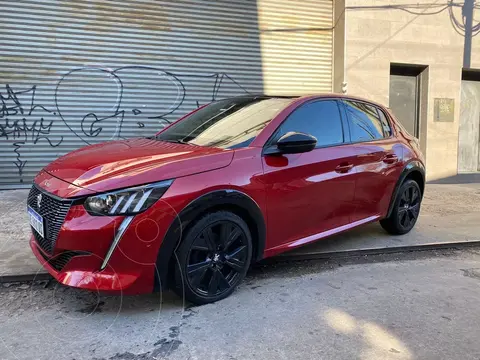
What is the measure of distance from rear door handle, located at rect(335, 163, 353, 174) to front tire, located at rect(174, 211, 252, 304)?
124 cm

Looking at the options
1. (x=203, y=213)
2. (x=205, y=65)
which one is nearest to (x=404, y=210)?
(x=203, y=213)

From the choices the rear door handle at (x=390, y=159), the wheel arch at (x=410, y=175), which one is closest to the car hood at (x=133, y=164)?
the rear door handle at (x=390, y=159)

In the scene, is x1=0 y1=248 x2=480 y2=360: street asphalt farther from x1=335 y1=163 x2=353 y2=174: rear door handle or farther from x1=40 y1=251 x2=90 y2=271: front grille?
x1=335 y1=163 x2=353 y2=174: rear door handle

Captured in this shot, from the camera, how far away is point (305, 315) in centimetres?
325

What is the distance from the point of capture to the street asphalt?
2730 millimetres

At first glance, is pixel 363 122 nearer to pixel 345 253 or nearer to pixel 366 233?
pixel 345 253

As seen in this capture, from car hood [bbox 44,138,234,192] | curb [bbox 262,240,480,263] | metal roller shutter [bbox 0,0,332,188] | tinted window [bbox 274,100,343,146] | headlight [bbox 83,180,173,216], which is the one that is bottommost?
curb [bbox 262,240,480,263]

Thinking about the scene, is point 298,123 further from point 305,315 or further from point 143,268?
point 143,268

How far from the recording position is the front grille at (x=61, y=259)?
2.85 metres

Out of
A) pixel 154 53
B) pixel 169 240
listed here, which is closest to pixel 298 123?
pixel 169 240

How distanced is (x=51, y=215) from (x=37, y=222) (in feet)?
1.01

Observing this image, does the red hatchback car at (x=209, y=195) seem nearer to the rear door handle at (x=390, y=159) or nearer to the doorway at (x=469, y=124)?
the rear door handle at (x=390, y=159)

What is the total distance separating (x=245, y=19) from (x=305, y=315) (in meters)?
7.41

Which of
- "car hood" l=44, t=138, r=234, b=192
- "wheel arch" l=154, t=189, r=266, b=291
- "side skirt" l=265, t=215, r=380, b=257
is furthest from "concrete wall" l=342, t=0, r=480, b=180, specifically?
"car hood" l=44, t=138, r=234, b=192
